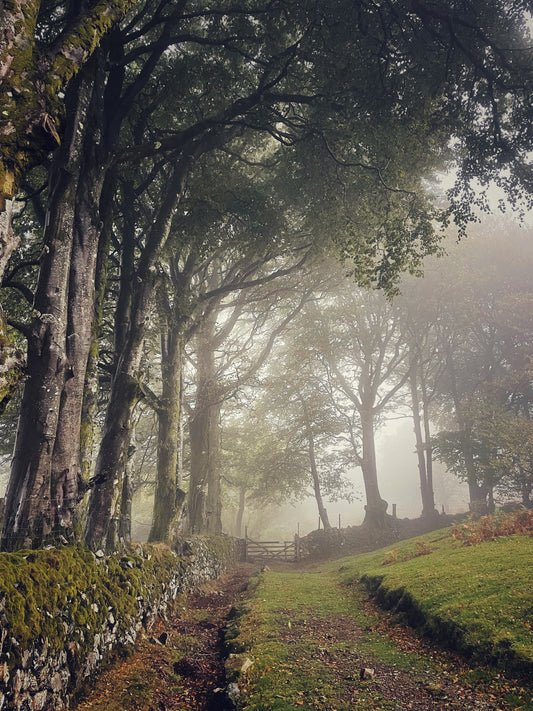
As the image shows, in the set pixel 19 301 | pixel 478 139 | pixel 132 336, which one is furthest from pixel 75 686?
pixel 478 139

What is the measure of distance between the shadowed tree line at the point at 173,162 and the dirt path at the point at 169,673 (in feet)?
8.01

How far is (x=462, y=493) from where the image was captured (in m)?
76.5

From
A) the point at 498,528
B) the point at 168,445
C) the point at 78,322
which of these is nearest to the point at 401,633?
the point at 498,528

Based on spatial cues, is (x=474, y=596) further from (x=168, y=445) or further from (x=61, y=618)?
(x=168, y=445)

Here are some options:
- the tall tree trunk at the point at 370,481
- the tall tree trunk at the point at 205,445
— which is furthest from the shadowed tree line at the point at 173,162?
the tall tree trunk at the point at 370,481

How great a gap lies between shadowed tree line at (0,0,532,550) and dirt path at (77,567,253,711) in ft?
8.01

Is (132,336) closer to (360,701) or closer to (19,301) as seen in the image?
(19,301)

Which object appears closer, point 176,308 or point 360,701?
point 360,701

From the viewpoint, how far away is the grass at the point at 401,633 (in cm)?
532

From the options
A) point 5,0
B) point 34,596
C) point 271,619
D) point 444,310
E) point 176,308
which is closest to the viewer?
point 34,596

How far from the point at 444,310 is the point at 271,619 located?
27455 mm

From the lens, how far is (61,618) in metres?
5.31

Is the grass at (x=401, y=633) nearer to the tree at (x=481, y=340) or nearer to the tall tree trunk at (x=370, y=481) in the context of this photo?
the tree at (x=481, y=340)

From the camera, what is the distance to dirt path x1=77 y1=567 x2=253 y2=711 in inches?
210
